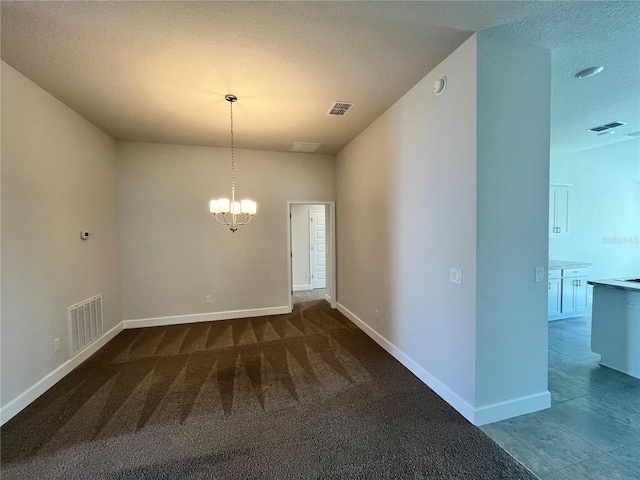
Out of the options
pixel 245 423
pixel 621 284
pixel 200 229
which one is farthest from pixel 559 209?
pixel 200 229

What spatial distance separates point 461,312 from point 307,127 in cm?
297

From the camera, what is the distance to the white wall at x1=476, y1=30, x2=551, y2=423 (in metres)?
2.04

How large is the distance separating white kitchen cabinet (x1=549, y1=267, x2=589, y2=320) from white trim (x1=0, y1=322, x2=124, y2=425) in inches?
260

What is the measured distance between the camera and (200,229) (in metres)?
4.53

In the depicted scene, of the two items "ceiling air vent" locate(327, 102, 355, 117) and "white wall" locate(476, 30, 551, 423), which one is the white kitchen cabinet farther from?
"ceiling air vent" locate(327, 102, 355, 117)

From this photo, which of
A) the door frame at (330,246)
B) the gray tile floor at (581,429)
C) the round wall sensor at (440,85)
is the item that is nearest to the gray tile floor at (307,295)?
the door frame at (330,246)

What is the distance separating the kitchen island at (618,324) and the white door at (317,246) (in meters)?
5.19

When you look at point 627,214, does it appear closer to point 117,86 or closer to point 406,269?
point 406,269

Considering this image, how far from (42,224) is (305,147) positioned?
348 centimetres

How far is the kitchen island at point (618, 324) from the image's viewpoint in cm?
270

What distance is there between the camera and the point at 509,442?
6.23ft

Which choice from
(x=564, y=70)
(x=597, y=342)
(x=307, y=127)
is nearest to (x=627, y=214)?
(x=597, y=342)

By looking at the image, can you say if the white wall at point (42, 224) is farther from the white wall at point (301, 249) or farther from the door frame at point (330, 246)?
the white wall at point (301, 249)

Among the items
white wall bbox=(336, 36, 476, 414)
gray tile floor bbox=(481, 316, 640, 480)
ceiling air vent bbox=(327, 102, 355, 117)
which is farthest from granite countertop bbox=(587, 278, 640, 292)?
ceiling air vent bbox=(327, 102, 355, 117)
